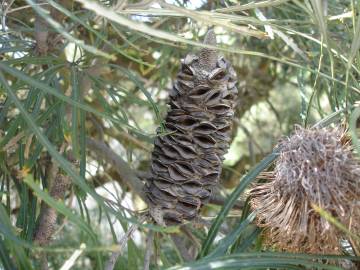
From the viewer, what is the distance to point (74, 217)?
49 cm

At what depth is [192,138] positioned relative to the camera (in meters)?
0.69

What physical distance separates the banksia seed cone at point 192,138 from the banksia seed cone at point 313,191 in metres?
0.10

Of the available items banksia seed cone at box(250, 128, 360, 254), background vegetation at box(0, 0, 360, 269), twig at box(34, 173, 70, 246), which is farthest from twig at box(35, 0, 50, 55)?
banksia seed cone at box(250, 128, 360, 254)

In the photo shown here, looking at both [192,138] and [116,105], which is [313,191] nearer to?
[192,138]

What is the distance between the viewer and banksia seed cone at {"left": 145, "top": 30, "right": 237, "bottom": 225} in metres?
0.69

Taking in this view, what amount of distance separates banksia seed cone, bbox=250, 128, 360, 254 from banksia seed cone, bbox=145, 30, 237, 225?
95mm

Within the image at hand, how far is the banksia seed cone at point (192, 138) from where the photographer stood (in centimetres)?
69

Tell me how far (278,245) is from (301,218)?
60 mm

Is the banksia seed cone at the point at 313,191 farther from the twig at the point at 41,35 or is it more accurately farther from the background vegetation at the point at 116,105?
the twig at the point at 41,35

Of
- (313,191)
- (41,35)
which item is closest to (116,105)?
(41,35)

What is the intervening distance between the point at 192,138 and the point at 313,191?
0.54 ft

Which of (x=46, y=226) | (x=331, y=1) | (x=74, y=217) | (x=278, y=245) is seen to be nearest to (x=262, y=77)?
(x=331, y=1)

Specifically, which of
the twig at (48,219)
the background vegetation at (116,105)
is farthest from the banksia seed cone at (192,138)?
the twig at (48,219)

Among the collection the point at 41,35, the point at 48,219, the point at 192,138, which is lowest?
the point at 48,219
